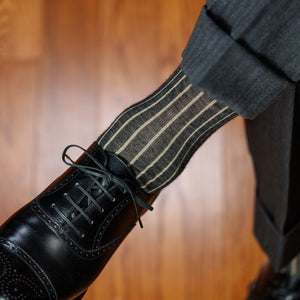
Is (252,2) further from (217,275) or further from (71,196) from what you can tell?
(217,275)

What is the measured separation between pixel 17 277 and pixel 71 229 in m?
0.10

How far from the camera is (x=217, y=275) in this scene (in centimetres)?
96

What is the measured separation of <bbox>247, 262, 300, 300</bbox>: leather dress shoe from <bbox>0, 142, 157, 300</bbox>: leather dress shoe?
0.46m

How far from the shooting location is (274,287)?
0.86 meters

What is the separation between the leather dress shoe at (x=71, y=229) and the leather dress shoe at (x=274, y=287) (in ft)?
1.50

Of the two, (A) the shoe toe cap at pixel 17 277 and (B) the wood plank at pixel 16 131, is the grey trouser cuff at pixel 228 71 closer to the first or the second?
(A) the shoe toe cap at pixel 17 277

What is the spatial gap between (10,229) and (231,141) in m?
0.63

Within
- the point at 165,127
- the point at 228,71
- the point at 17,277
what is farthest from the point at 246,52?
the point at 17,277

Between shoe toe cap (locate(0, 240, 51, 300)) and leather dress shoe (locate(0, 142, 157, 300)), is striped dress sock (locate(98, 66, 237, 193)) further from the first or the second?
shoe toe cap (locate(0, 240, 51, 300))

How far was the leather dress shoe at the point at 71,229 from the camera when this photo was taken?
0.53 m

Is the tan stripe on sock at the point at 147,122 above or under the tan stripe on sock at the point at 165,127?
above

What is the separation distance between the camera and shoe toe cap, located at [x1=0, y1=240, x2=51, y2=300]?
51cm

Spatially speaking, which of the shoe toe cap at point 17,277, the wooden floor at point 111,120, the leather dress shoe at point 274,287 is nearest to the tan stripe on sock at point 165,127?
the shoe toe cap at point 17,277

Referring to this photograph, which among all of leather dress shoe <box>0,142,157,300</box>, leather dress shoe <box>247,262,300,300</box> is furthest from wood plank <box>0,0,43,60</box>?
leather dress shoe <box>247,262,300,300</box>
